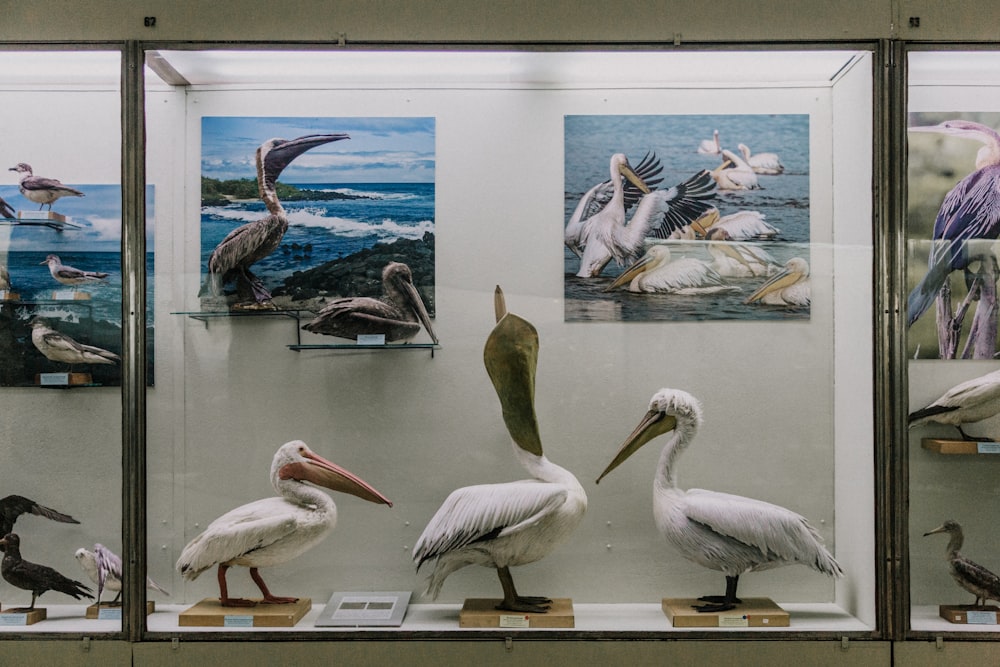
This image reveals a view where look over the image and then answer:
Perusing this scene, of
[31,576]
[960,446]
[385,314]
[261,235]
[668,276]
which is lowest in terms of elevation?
[31,576]

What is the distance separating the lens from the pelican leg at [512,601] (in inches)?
105

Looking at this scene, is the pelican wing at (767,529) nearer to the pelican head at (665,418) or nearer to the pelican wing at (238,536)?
the pelican head at (665,418)

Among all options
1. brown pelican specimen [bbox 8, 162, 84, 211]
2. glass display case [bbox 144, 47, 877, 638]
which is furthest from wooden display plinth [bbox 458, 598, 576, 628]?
brown pelican specimen [bbox 8, 162, 84, 211]

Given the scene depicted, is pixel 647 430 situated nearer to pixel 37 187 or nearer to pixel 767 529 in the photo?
pixel 767 529

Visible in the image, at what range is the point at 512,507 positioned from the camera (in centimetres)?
261

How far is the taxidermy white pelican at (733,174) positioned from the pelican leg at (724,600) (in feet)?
4.24

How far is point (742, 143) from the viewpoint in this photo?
2.89 meters

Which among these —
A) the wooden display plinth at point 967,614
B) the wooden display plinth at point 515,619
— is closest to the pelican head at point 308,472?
the wooden display plinth at point 515,619

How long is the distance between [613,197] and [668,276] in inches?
12.8

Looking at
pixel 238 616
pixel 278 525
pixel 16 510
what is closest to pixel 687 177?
pixel 278 525

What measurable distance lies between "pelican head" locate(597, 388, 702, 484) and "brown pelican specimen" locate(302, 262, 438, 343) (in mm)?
742

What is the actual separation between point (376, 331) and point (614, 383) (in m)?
0.82

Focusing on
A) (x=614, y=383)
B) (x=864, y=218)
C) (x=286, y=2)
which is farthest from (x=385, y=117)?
(x=864, y=218)

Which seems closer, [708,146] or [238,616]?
[238,616]
